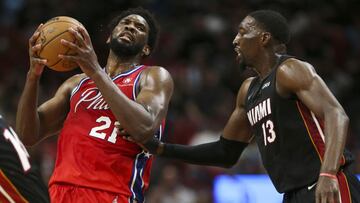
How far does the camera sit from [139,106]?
5.26m

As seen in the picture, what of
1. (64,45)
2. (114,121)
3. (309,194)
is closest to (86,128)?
(114,121)

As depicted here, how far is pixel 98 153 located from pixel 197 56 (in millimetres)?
7501

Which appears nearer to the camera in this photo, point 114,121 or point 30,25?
point 114,121

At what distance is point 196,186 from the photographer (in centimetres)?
1027

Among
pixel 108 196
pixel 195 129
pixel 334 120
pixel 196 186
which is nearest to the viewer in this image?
pixel 334 120

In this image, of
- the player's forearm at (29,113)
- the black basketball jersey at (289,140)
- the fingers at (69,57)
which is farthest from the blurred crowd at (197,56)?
the fingers at (69,57)

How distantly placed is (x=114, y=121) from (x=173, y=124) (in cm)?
570

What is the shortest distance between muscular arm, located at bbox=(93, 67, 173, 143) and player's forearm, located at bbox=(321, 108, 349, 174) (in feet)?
4.01

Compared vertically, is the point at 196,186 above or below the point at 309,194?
below

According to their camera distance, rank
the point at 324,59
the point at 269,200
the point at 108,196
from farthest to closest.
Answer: the point at 324,59 → the point at 269,200 → the point at 108,196


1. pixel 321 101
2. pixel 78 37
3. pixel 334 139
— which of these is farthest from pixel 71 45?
pixel 334 139

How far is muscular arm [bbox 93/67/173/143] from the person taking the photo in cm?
518

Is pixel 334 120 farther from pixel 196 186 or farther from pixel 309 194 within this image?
pixel 196 186

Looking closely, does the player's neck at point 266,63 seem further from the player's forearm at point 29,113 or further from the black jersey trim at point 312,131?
the player's forearm at point 29,113
